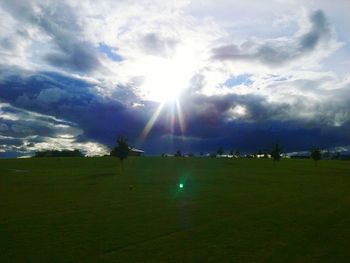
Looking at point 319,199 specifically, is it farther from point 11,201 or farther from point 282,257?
point 11,201

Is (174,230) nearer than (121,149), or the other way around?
(174,230)

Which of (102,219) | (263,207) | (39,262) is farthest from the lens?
(263,207)

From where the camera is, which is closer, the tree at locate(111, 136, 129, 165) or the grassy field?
the grassy field

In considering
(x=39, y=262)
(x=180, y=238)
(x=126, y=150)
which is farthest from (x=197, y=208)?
(x=126, y=150)

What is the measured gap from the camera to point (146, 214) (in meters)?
26.5

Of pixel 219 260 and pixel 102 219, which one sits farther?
pixel 102 219

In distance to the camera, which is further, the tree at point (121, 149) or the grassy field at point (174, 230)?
the tree at point (121, 149)

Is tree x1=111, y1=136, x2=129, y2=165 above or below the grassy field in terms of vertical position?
above

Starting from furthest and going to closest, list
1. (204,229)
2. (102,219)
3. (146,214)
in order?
(146,214)
(102,219)
(204,229)

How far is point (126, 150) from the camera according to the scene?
92.2 m

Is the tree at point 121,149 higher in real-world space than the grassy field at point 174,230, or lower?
higher

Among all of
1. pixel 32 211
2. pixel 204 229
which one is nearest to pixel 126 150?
pixel 32 211

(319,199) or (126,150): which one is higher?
(126,150)

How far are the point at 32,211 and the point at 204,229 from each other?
13443 millimetres
